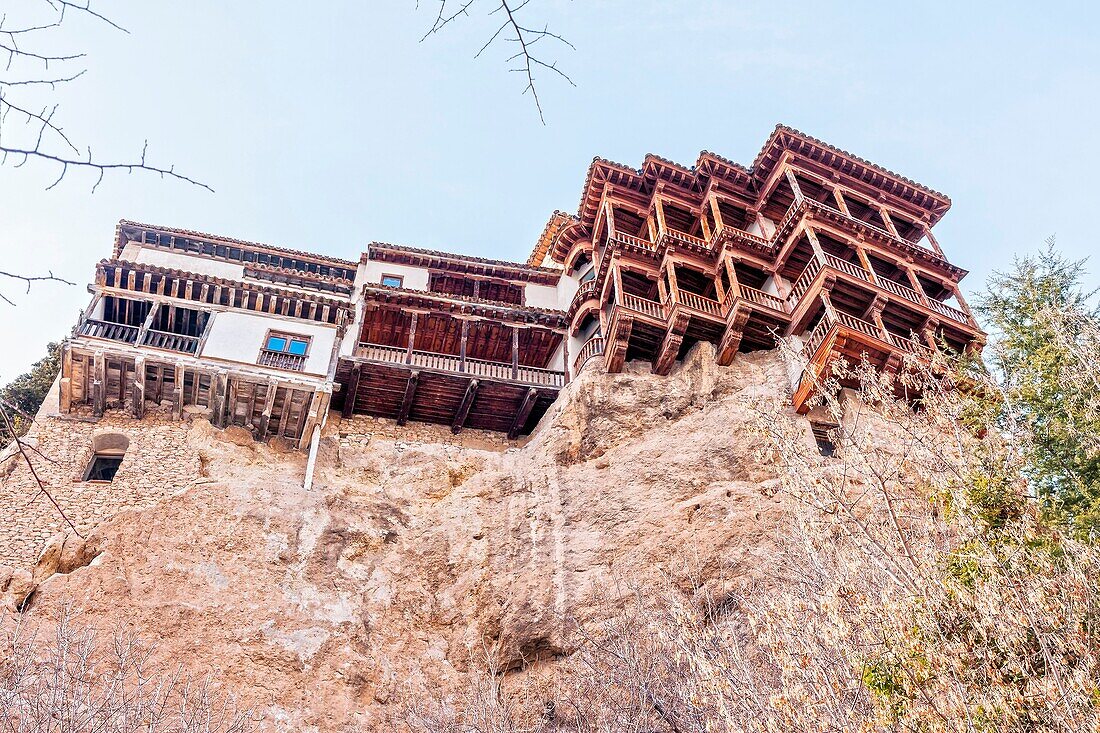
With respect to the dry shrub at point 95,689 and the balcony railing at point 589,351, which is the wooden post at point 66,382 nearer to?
the dry shrub at point 95,689

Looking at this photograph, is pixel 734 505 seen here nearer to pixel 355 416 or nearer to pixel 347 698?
pixel 347 698

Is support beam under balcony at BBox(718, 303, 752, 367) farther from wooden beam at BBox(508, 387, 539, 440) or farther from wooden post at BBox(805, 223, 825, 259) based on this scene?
wooden beam at BBox(508, 387, 539, 440)

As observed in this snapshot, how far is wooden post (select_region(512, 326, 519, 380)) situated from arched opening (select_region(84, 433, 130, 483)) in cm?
1003

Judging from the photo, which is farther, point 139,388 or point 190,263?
point 190,263

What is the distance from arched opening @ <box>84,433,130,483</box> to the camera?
66.2ft

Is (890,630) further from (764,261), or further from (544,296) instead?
(544,296)

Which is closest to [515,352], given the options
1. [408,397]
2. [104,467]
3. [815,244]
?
[408,397]

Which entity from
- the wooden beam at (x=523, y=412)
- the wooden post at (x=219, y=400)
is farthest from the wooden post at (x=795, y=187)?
the wooden post at (x=219, y=400)

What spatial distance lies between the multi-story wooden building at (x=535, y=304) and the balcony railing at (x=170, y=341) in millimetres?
72

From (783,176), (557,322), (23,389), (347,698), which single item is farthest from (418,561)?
Answer: (783,176)

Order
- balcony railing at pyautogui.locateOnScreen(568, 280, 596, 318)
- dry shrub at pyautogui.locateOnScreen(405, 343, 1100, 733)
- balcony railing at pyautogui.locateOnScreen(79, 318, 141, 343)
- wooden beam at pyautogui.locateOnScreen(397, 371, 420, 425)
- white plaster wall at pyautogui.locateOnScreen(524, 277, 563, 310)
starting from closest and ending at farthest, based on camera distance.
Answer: dry shrub at pyautogui.locateOnScreen(405, 343, 1100, 733) < balcony railing at pyautogui.locateOnScreen(79, 318, 141, 343) < wooden beam at pyautogui.locateOnScreen(397, 371, 420, 425) < balcony railing at pyautogui.locateOnScreen(568, 280, 596, 318) < white plaster wall at pyautogui.locateOnScreen(524, 277, 563, 310)

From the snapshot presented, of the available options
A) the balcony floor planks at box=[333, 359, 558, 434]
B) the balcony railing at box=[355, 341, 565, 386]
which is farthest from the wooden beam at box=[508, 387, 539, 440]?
the balcony railing at box=[355, 341, 565, 386]

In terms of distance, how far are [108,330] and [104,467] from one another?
3.45 metres

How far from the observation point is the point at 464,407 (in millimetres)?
23281
